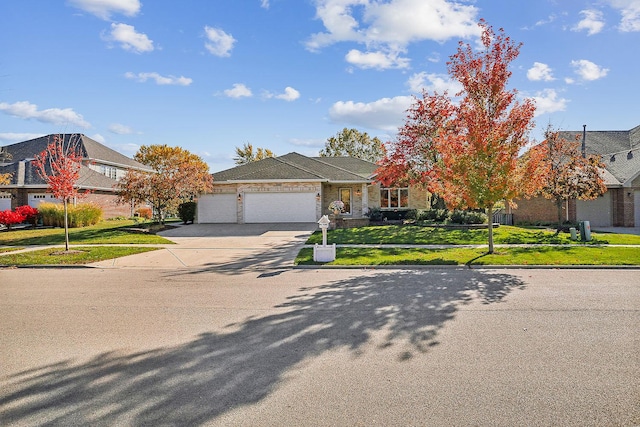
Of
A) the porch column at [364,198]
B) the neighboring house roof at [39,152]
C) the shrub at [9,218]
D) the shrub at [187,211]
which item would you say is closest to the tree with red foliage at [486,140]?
the porch column at [364,198]

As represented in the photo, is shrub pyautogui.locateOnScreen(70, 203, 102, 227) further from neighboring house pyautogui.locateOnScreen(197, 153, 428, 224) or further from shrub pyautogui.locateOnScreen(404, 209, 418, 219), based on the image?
shrub pyautogui.locateOnScreen(404, 209, 418, 219)

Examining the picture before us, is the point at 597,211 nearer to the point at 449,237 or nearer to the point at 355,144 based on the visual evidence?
the point at 449,237

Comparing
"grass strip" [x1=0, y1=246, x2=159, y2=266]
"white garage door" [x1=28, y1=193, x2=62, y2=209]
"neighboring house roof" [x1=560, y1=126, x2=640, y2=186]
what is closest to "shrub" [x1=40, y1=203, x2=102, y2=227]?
"white garage door" [x1=28, y1=193, x2=62, y2=209]

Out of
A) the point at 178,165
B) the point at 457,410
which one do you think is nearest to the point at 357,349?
the point at 457,410

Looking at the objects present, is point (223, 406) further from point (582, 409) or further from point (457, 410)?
point (582, 409)

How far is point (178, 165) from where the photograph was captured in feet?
76.8

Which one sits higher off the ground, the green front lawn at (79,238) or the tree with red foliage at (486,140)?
the tree with red foliage at (486,140)

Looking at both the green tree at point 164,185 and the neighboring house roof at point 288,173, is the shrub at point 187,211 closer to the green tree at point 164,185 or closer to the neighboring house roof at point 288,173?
the neighboring house roof at point 288,173

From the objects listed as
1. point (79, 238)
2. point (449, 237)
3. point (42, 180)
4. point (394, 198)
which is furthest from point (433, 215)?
point (42, 180)

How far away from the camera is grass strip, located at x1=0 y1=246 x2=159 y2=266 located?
42.3ft

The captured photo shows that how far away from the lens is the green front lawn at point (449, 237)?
16.5 meters

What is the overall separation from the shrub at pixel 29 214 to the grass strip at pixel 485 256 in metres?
19.8

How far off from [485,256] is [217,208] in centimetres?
1860

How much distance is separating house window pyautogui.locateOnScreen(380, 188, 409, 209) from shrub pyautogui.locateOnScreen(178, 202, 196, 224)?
13362mm
